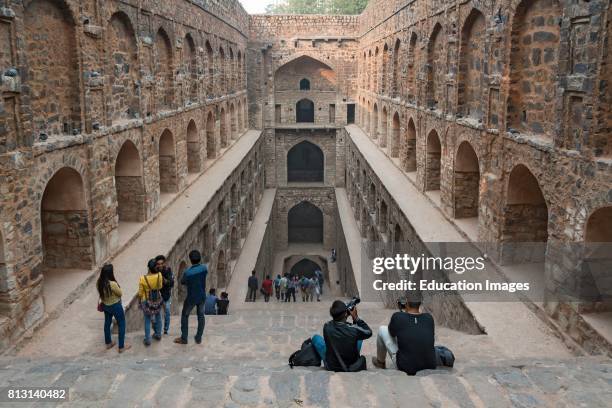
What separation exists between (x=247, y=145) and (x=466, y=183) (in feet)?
40.2

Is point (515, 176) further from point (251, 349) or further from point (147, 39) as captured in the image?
point (147, 39)

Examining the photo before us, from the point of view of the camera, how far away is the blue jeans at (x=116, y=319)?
609 cm

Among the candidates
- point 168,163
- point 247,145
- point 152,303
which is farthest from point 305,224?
point 152,303

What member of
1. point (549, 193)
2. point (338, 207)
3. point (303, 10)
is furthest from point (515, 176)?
point (303, 10)

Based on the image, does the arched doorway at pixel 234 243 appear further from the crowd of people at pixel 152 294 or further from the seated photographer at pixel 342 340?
the seated photographer at pixel 342 340

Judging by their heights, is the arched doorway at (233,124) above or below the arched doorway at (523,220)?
above

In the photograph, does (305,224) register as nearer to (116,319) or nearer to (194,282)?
(194,282)

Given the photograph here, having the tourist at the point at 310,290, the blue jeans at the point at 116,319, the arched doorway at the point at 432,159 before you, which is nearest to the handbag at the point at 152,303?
the blue jeans at the point at 116,319

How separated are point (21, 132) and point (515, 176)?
6.34m

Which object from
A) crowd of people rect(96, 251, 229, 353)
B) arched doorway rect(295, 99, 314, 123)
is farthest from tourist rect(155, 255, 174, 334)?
arched doorway rect(295, 99, 314, 123)

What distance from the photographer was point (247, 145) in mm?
21250

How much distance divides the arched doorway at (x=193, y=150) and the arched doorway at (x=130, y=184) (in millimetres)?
4773

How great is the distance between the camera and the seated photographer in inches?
190

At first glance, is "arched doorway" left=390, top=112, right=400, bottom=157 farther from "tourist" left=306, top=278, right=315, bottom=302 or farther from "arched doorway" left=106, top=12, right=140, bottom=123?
"arched doorway" left=106, top=12, right=140, bottom=123
